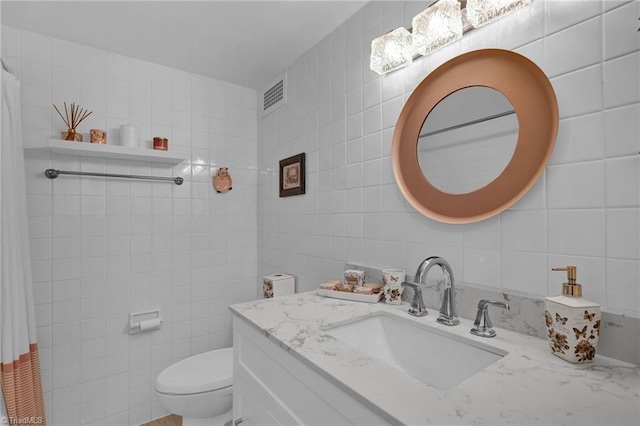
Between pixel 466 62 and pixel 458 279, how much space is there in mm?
729

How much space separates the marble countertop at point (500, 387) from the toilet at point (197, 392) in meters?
0.90

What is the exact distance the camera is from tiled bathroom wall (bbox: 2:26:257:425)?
1701 millimetres

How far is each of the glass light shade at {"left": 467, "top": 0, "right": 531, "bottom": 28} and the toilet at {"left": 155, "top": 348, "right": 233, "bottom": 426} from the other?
183cm

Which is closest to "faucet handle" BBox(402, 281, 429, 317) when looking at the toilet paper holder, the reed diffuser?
the toilet paper holder

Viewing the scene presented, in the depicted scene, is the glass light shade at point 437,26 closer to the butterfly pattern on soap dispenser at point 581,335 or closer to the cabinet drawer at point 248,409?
the butterfly pattern on soap dispenser at point 581,335

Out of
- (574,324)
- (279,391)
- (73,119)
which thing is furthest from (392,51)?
(73,119)

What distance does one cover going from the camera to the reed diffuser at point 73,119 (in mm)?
1694

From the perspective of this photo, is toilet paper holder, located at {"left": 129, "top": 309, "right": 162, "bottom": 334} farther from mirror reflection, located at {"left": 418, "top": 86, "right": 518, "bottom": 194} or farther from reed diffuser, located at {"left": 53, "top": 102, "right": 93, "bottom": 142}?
mirror reflection, located at {"left": 418, "top": 86, "right": 518, "bottom": 194}

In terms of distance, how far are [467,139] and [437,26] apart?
1.29 feet

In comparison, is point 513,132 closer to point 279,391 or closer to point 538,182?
point 538,182

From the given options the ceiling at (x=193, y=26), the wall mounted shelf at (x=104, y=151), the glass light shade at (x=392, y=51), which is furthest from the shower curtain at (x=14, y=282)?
the glass light shade at (x=392, y=51)

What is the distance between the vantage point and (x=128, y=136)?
1835 millimetres

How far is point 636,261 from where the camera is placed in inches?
28.1

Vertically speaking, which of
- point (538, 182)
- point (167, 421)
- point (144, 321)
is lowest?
point (167, 421)
